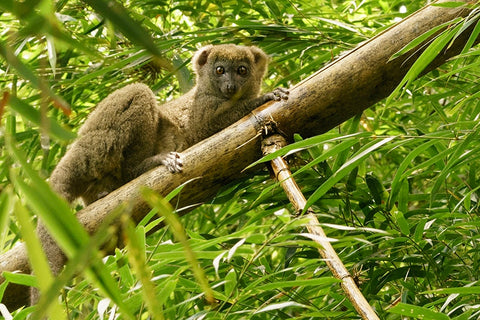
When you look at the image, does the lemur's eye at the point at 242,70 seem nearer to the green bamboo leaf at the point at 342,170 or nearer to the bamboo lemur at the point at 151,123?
the bamboo lemur at the point at 151,123

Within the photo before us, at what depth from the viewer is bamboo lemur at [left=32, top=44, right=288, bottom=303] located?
405 cm

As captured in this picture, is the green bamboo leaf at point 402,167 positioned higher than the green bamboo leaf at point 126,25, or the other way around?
the green bamboo leaf at point 126,25

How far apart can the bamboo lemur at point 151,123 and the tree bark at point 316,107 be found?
0.14 meters

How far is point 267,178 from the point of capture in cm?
345

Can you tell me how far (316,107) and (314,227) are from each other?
1185 mm

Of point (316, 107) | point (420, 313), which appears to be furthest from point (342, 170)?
point (316, 107)

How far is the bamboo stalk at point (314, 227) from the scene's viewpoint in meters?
1.76

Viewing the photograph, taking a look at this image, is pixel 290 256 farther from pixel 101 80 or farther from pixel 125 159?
pixel 101 80

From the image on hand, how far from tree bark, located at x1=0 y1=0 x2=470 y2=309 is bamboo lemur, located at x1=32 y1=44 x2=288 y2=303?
145 mm

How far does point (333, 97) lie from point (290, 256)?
2.63ft

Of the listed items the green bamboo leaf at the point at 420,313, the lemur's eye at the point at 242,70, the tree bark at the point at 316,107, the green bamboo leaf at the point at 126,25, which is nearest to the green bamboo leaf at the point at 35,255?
the green bamboo leaf at the point at 126,25

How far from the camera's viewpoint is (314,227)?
2.07 metres

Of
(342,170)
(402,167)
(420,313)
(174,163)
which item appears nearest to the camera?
(420,313)

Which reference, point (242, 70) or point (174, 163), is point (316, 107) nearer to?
point (174, 163)
